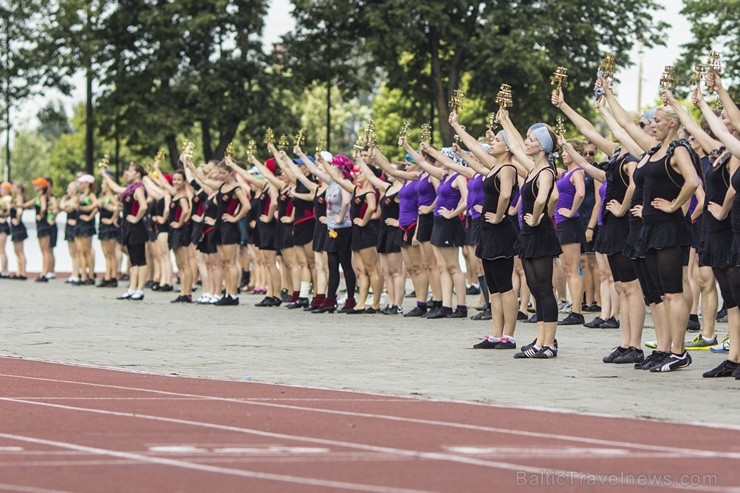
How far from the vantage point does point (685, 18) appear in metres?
48.8

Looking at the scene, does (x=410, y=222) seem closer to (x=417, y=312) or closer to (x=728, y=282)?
(x=417, y=312)

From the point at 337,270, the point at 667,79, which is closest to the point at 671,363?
the point at 667,79

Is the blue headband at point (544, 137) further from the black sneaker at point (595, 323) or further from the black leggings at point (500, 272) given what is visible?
the black sneaker at point (595, 323)

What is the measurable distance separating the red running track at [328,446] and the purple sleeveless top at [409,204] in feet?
29.7

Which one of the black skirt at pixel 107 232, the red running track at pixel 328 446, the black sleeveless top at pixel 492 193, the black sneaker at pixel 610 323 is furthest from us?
the black skirt at pixel 107 232

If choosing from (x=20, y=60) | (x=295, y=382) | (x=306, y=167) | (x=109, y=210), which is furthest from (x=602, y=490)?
(x=20, y=60)

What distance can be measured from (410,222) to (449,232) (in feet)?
3.77

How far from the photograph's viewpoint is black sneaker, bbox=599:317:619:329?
17859 millimetres

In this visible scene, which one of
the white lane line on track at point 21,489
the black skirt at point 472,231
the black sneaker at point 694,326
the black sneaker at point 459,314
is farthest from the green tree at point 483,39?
the white lane line on track at point 21,489

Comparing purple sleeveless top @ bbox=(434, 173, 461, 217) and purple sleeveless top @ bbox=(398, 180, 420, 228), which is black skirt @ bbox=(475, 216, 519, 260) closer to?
purple sleeveless top @ bbox=(434, 173, 461, 217)

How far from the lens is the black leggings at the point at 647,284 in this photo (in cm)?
1310

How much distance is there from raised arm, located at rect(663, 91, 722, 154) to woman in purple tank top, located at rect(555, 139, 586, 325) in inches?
219

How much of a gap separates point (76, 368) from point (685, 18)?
38221 millimetres

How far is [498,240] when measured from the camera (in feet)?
49.1
